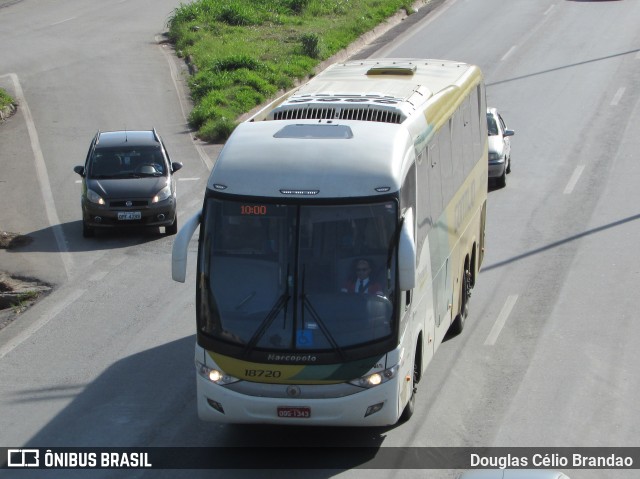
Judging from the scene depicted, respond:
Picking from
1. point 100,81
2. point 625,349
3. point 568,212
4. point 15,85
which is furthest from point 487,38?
point 625,349

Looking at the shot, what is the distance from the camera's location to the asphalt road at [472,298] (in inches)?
511

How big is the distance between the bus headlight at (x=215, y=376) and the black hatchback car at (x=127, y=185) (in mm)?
10844

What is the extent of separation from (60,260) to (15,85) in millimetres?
17740

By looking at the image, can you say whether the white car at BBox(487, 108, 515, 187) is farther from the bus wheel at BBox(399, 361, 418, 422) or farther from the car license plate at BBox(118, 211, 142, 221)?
the bus wheel at BBox(399, 361, 418, 422)

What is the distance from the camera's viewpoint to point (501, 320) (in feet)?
55.1

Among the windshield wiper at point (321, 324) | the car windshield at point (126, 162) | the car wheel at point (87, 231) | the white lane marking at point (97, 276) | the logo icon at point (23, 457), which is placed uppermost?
the windshield wiper at point (321, 324)

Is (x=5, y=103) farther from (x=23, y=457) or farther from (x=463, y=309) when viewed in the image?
(x=23, y=457)

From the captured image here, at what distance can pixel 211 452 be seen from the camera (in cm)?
1230

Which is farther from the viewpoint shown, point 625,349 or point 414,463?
point 625,349

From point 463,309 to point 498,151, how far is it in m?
9.38

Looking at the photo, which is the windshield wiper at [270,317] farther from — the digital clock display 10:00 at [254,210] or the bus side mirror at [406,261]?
the bus side mirror at [406,261]

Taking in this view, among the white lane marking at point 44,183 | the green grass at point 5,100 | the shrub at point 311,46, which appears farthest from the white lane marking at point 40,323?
the shrub at point 311,46

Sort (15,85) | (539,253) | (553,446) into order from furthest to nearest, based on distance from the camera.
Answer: (15,85)
(539,253)
(553,446)

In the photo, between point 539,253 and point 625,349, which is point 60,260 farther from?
point 625,349
